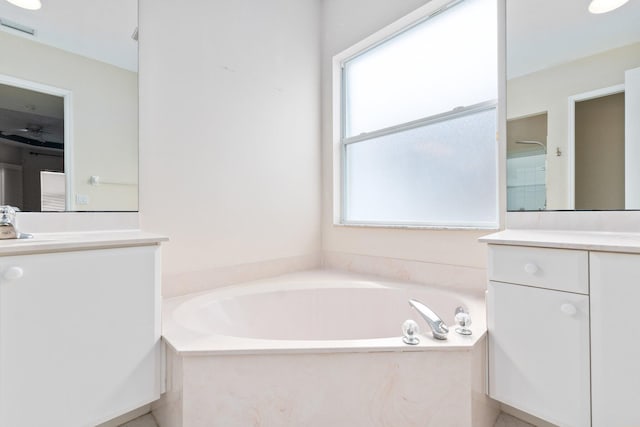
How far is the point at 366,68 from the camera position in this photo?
2316 millimetres

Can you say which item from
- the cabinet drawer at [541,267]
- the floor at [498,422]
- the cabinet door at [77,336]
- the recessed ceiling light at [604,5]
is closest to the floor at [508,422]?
the floor at [498,422]

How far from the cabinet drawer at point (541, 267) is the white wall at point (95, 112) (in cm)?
164

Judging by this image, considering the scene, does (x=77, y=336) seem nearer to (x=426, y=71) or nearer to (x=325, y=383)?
(x=325, y=383)

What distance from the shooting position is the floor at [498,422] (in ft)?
4.04

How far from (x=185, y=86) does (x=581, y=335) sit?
2.03m

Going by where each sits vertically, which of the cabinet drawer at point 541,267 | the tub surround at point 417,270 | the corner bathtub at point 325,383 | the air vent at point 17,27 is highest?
the air vent at point 17,27

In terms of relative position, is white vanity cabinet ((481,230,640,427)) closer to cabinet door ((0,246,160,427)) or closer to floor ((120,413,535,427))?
floor ((120,413,535,427))

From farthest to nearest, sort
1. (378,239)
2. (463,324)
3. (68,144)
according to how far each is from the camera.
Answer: (378,239) < (68,144) < (463,324)

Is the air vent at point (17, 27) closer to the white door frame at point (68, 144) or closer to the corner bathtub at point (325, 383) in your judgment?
the white door frame at point (68, 144)

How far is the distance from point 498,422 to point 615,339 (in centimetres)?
63

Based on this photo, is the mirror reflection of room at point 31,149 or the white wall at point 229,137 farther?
the white wall at point 229,137

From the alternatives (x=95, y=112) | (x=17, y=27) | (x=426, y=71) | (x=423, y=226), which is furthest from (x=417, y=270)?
(x=17, y=27)

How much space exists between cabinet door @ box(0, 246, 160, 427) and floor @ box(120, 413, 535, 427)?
1.06 ft

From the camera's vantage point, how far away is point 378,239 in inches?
81.6
